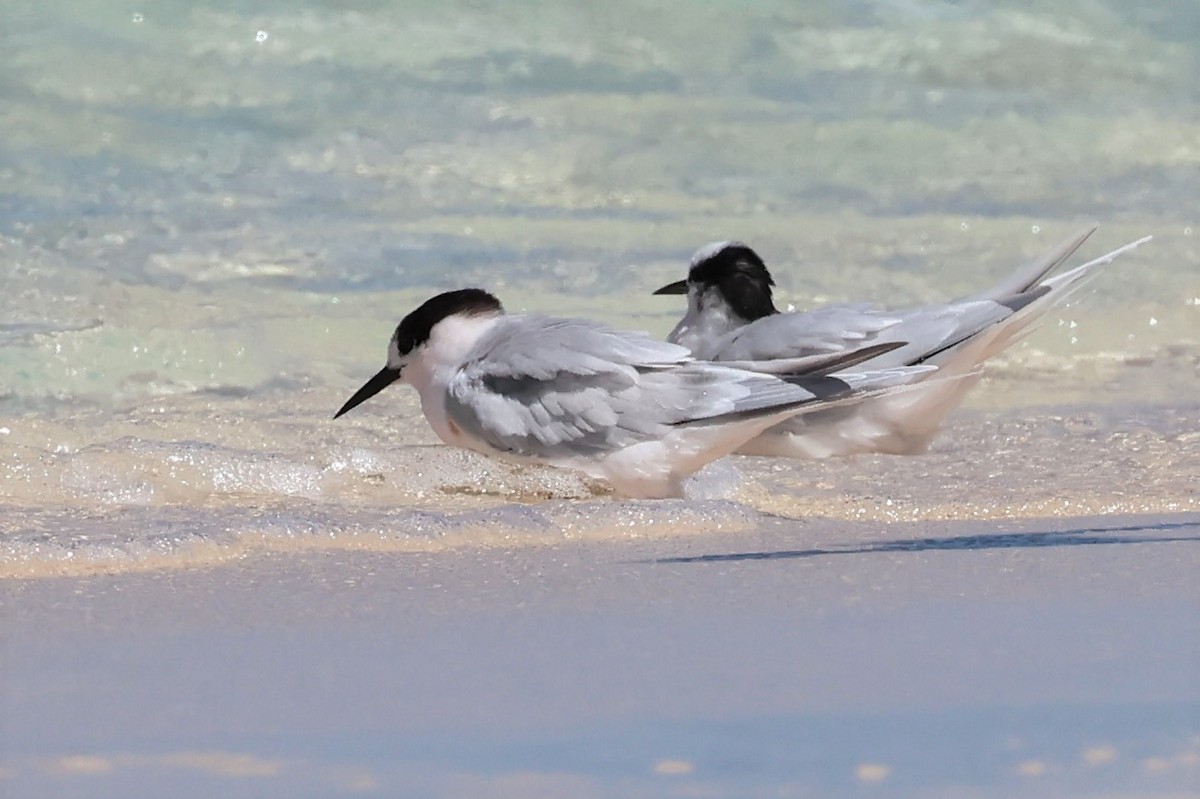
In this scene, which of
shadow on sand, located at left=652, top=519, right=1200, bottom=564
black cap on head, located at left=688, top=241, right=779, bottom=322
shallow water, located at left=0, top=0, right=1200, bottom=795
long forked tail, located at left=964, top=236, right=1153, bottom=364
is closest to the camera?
shallow water, located at left=0, top=0, right=1200, bottom=795

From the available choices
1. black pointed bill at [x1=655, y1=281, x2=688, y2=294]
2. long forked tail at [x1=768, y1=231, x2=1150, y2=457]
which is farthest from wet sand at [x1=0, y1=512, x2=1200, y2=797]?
black pointed bill at [x1=655, y1=281, x2=688, y2=294]

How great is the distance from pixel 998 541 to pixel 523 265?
5195 mm

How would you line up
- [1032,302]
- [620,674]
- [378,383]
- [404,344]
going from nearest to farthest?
[620,674]
[1032,302]
[404,344]
[378,383]

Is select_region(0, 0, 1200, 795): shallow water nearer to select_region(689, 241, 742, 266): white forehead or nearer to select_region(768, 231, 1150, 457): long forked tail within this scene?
select_region(768, 231, 1150, 457): long forked tail

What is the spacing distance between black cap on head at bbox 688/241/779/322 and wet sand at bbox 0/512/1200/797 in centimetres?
194

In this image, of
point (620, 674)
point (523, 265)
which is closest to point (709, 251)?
point (620, 674)

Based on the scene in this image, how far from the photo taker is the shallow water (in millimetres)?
2980

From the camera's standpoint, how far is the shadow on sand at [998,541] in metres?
3.64

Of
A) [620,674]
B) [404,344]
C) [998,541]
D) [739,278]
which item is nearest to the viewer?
[620,674]

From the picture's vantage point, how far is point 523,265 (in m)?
8.81

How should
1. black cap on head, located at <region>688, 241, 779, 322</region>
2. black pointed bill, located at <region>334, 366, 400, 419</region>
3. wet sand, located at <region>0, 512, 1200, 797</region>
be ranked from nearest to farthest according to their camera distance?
wet sand, located at <region>0, 512, 1200, 797</region> < black pointed bill, located at <region>334, 366, 400, 419</region> < black cap on head, located at <region>688, 241, 779, 322</region>

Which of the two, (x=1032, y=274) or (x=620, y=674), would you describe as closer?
(x=620, y=674)

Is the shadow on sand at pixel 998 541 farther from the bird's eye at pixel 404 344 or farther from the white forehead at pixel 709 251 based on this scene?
the white forehead at pixel 709 251

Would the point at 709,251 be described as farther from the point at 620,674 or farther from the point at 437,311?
the point at 620,674
